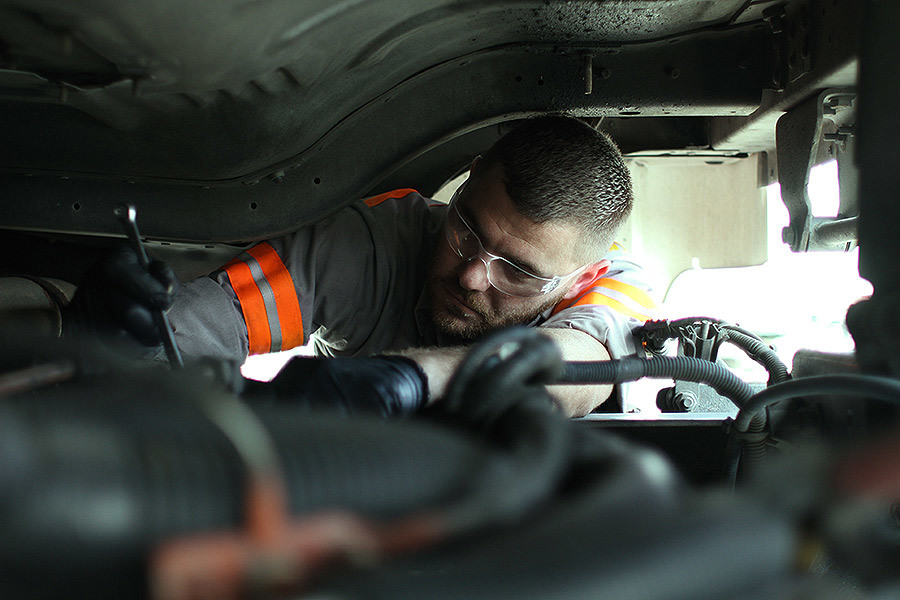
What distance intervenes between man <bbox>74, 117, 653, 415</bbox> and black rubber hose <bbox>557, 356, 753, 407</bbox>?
0.43 meters

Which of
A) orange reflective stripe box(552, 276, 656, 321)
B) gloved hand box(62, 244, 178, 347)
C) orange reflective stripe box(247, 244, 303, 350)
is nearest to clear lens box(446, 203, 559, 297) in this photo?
orange reflective stripe box(552, 276, 656, 321)

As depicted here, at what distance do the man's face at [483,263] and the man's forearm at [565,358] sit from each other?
6.8 inches

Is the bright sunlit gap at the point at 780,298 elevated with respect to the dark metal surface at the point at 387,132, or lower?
lower

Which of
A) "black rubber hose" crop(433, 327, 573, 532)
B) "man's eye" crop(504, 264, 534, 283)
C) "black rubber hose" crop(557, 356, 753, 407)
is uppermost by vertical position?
"man's eye" crop(504, 264, 534, 283)

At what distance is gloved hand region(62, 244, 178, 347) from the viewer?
86cm

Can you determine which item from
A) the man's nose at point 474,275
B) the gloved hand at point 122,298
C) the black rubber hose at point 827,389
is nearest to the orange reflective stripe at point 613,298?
the man's nose at point 474,275

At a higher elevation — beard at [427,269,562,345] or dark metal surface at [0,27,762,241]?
dark metal surface at [0,27,762,241]

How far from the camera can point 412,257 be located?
5.30ft

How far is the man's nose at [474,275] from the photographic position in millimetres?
1384

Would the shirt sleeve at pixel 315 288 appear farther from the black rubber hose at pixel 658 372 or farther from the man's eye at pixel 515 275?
the black rubber hose at pixel 658 372

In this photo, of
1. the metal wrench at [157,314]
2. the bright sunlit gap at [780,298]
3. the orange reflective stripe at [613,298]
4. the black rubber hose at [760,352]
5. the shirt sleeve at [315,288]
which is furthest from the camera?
the bright sunlit gap at [780,298]

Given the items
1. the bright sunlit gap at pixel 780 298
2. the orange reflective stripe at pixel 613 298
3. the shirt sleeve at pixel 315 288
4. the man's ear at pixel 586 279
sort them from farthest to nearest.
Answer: the bright sunlit gap at pixel 780 298
the man's ear at pixel 586 279
the orange reflective stripe at pixel 613 298
the shirt sleeve at pixel 315 288

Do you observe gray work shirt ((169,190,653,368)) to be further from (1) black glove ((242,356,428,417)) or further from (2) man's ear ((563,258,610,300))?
(1) black glove ((242,356,428,417))

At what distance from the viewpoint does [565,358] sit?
46.8 inches
